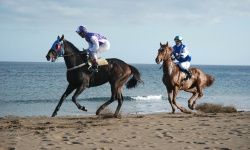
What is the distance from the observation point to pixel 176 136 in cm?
967

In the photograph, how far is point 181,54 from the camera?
50.8 ft

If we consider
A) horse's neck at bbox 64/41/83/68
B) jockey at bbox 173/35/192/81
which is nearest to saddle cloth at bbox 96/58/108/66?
horse's neck at bbox 64/41/83/68

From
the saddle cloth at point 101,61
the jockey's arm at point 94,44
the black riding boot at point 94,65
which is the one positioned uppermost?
the jockey's arm at point 94,44

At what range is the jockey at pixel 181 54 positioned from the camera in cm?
1547

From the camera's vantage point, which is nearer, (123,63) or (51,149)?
(51,149)

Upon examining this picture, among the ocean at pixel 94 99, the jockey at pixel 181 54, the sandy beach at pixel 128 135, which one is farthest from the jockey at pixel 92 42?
the ocean at pixel 94 99

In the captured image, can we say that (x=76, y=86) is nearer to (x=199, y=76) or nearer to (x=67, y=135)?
(x=67, y=135)

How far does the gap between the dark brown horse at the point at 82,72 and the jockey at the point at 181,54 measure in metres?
2.13

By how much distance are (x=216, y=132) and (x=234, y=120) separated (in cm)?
245

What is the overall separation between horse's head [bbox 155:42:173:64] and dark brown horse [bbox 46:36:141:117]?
1017 millimetres

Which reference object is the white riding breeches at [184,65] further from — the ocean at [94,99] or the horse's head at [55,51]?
the ocean at [94,99]

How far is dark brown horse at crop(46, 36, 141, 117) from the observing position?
43.3ft

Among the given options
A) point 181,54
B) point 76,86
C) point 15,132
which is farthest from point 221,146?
point 181,54

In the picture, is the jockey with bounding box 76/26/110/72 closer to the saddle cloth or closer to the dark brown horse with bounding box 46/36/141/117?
the saddle cloth
